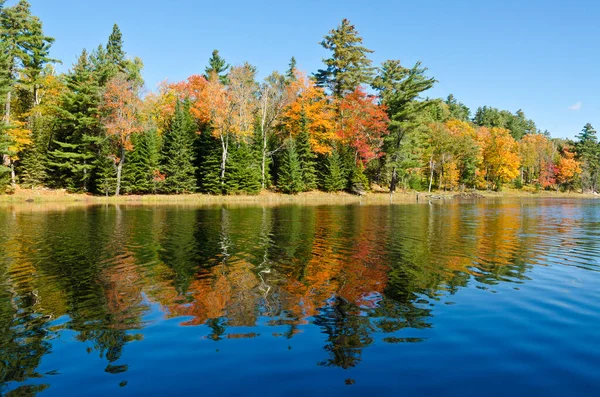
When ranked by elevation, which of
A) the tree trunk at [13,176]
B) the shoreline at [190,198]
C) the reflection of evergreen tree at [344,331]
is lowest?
the reflection of evergreen tree at [344,331]

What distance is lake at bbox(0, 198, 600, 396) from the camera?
21.1 feet

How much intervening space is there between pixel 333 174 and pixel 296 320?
56.9m

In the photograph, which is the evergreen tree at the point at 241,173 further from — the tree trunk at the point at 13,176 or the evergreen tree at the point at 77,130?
the tree trunk at the point at 13,176

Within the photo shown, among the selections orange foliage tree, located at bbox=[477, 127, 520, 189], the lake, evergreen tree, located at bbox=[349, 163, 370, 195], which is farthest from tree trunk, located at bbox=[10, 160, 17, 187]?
orange foliage tree, located at bbox=[477, 127, 520, 189]

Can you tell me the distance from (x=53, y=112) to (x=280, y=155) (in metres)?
35.0

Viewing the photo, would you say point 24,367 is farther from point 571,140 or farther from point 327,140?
point 571,140

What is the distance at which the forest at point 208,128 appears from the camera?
54750 millimetres

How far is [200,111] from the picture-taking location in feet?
205

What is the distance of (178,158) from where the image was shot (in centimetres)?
5959

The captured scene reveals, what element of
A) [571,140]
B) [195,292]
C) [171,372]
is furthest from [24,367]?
[571,140]

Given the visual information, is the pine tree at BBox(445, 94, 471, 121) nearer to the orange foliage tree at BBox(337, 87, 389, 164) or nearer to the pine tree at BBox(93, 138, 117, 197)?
the orange foliage tree at BBox(337, 87, 389, 164)

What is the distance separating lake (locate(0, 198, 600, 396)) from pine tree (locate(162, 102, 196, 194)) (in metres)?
41.1

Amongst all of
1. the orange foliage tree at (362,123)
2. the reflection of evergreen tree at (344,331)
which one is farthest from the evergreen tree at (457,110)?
the reflection of evergreen tree at (344,331)

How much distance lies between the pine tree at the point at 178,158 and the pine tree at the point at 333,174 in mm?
21297
